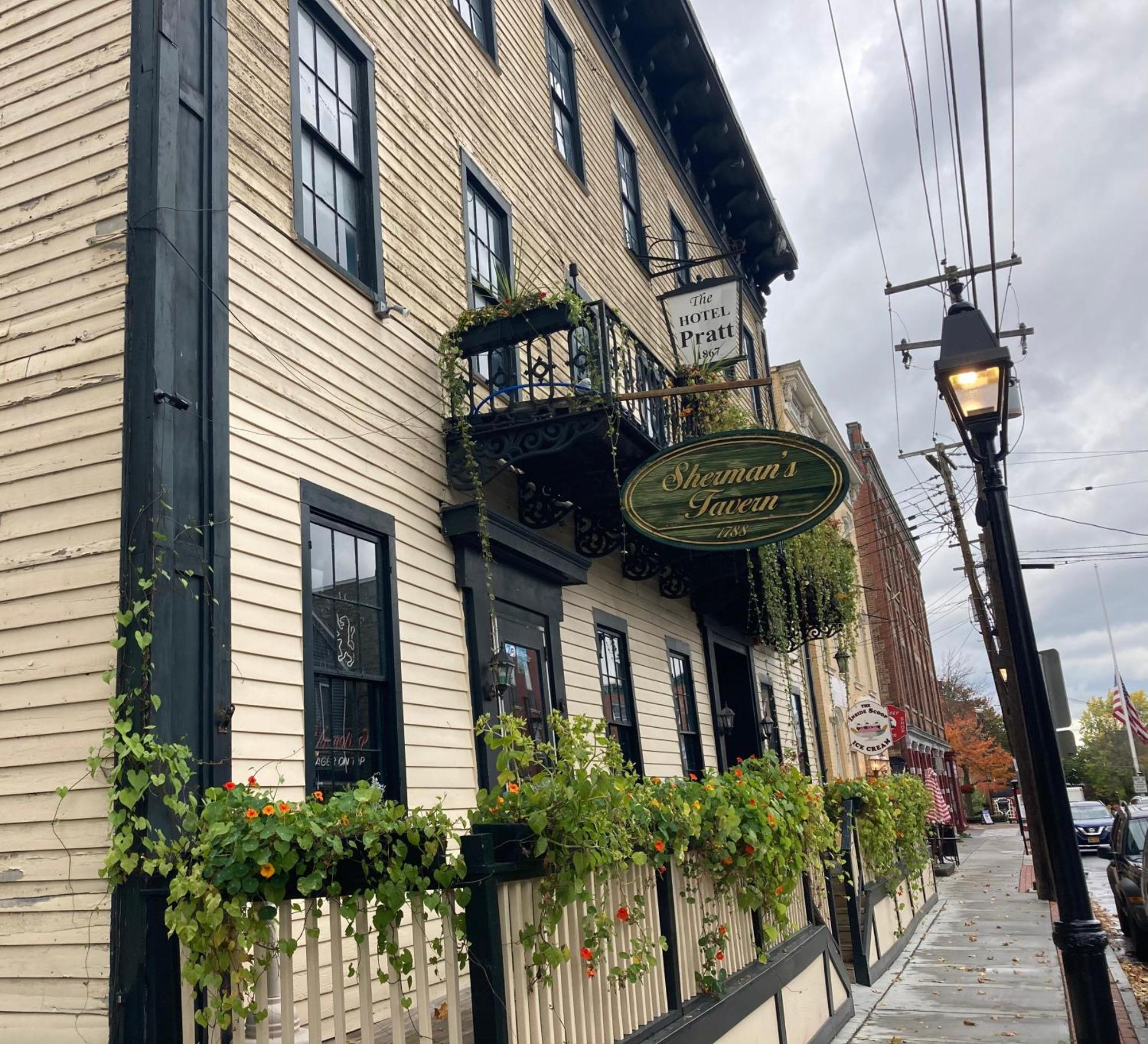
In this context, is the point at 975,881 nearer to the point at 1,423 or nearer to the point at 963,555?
the point at 963,555

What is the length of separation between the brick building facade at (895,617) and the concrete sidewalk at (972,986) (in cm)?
2041

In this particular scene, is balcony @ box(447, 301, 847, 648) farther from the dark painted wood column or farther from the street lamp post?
the dark painted wood column

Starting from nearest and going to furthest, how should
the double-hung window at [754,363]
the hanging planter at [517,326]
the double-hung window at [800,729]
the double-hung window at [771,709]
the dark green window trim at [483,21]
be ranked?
the hanging planter at [517,326] < the dark green window trim at [483,21] < the double-hung window at [771,709] < the double-hung window at [800,729] < the double-hung window at [754,363]

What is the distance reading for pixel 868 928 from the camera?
1120 cm

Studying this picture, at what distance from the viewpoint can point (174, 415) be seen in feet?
17.3

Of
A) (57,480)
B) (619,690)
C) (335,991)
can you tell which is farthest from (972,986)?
(57,480)

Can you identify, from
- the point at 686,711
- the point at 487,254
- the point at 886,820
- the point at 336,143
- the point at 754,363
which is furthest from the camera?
the point at 754,363

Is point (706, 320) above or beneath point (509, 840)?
above

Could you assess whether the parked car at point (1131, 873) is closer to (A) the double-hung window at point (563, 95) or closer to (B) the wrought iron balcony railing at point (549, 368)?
(B) the wrought iron balcony railing at point (549, 368)

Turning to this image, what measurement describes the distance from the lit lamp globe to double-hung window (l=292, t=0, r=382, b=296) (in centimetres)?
389

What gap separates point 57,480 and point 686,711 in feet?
28.7

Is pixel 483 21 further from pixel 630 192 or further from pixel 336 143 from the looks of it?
pixel 630 192

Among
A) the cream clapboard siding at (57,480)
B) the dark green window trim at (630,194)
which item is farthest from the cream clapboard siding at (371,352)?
the dark green window trim at (630,194)

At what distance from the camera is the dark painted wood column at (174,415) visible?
458 cm
